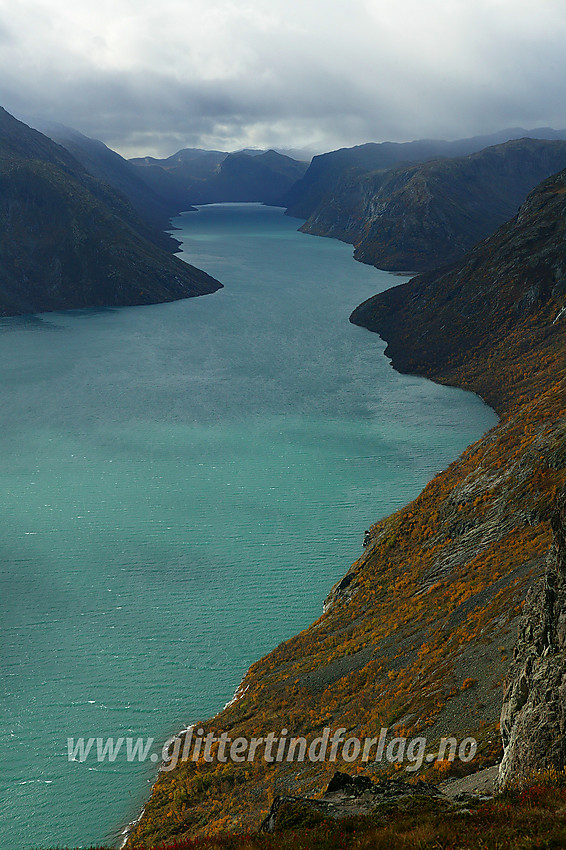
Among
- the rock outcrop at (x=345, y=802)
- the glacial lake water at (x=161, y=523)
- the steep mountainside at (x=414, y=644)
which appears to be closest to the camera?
the rock outcrop at (x=345, y=802)

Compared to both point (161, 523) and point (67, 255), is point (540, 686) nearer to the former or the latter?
point (161, 523)

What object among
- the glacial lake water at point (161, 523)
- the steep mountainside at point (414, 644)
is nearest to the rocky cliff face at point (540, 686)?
the steep mountainside at point (414, 644)

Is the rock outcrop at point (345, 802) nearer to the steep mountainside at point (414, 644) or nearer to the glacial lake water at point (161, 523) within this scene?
the steep mountainside at point (414, 644)

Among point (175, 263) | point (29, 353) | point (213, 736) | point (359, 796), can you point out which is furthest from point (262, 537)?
point (175, 263)

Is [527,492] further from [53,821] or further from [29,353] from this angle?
[29,353]

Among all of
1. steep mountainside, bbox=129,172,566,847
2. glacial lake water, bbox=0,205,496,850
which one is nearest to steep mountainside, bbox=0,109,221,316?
glacial lake water, bbox=0,205,496,850

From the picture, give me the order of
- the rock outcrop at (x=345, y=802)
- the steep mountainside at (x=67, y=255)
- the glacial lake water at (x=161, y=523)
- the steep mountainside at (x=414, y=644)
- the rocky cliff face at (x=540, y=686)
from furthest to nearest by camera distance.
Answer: the steep mountainside at (x=67, y=255), the glacial lake water at (x=161, y=523), the steep mountainside at (x=414, y=644), the rocky cliff face at (x=540, y=686), the rock outcrop at (x=345, y=802)

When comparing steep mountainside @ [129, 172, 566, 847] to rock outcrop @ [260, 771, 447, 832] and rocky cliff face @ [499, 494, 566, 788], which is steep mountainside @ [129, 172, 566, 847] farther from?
rock outcrop @ [260, 771, 447, 832]
